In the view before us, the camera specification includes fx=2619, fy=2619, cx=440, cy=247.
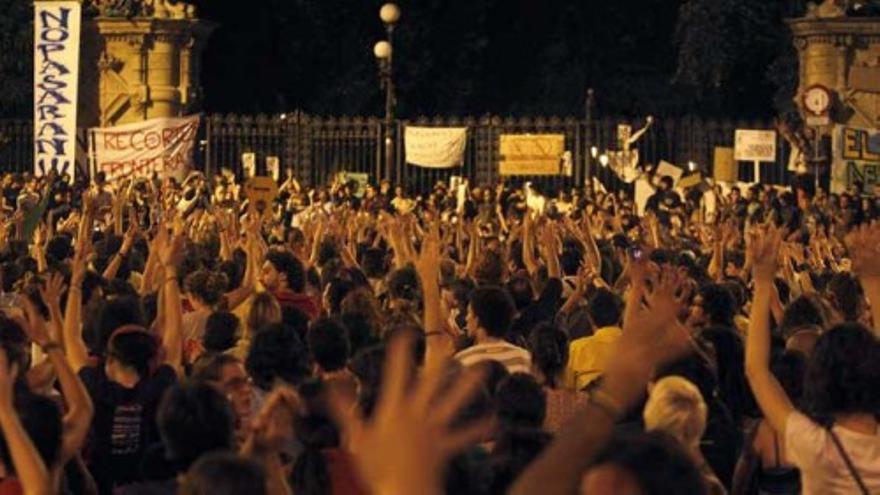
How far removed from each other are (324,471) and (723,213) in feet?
74.0

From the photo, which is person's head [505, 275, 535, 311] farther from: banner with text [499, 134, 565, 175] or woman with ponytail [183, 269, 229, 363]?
banner with text [499, 134, 565, 175]

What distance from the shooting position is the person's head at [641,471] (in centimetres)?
538

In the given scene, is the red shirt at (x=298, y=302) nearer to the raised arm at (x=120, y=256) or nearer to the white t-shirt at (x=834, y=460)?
the raised arm at (x=120, y=256)

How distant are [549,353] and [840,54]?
90.9 ft

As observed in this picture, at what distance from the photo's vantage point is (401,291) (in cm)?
1388

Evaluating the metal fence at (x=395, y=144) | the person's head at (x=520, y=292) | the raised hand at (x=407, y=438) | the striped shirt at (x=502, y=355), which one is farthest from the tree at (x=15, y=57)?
the raised hand at (x=407, y=438)

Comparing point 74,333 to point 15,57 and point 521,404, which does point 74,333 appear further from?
point 15,57

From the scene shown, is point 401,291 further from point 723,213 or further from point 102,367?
point 723,213

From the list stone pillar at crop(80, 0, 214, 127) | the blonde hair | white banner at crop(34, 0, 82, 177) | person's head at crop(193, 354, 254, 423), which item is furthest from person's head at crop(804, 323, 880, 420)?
stone pillar at crop(80, 0, 214, 127)

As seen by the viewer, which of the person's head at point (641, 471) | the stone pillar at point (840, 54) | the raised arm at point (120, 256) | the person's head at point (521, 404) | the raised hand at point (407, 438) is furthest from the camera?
the stone pillar at point (840, 54)

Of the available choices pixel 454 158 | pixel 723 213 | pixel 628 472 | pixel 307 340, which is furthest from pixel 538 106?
pixel 628 472

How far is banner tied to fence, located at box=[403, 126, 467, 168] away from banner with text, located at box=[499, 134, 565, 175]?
1251 mm

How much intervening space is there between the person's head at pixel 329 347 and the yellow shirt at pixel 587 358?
5.90ft

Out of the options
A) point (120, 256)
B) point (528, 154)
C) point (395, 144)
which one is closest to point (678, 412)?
point (120, 256)
